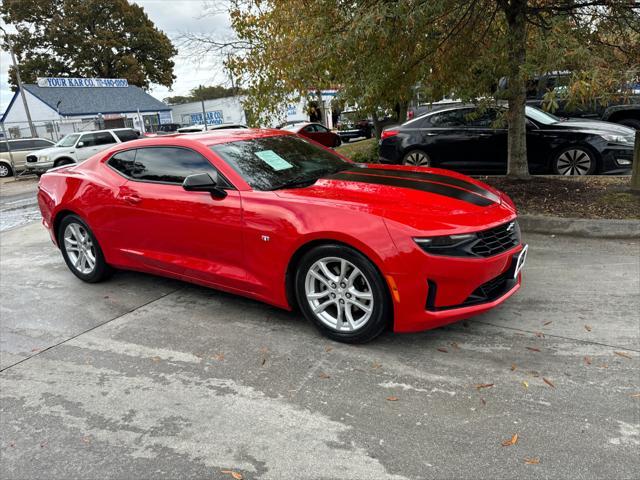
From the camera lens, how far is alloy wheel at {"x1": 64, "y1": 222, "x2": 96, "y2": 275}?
5246 mm

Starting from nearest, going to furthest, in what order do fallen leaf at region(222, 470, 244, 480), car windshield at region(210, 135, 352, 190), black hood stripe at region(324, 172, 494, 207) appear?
fallen leaf at region(222, 470, 244, 480) → black hood stripe at region(324, 172, 494, 207) → car windshield at region(210, 135, 352, 190)

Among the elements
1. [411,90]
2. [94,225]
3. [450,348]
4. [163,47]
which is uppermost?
[163,47]

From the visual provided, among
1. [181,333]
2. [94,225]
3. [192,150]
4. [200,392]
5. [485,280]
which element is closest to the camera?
[200,392]

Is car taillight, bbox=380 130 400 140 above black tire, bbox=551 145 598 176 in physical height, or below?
above

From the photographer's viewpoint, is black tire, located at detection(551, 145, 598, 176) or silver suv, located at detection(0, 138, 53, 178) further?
silver suv, located at detection(0, 138, 53, 178)

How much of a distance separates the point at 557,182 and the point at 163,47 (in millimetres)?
57702

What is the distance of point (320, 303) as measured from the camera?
3.71m

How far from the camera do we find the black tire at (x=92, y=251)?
513cm

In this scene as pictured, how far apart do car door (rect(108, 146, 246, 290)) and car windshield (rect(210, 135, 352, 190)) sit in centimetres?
21

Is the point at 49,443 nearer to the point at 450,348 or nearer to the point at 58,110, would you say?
the point at 450,348

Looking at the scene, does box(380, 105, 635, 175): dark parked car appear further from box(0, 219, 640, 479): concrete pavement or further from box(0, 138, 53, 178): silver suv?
box(0, 138, 53, 178): silver suv

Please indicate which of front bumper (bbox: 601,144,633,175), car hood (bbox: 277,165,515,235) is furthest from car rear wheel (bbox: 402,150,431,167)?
car hood (bbox: 277,165,515,235)

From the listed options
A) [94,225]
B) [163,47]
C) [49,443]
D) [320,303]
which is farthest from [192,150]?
[163,47]

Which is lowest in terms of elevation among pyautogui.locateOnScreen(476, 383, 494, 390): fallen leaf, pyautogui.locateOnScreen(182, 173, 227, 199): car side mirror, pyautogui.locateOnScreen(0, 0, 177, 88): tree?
pyautogui.locateOnScreen(476, 383, 494, 390): fallen leaf
